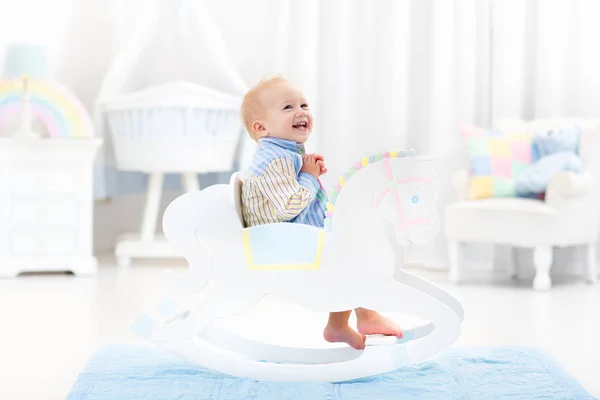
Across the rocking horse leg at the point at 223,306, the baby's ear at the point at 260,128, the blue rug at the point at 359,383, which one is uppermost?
the baby's ear at the point at 260,128

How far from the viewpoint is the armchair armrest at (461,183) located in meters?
3.65

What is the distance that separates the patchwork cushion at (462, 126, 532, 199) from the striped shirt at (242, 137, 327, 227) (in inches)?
67.7

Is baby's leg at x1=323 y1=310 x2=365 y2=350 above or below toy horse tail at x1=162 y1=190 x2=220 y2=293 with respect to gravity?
below

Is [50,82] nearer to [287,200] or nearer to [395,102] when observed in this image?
[395,102]

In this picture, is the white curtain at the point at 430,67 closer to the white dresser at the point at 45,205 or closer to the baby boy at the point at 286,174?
the white dresser at the point at 45,205

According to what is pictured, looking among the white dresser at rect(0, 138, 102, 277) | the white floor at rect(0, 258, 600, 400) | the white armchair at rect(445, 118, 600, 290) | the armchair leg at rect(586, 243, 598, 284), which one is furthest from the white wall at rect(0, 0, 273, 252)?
the armchair leg at rect(586, 243, 598, 284)

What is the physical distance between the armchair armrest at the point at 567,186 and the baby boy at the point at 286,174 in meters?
1.58

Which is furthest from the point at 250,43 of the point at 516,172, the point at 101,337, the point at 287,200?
the point at 287,200

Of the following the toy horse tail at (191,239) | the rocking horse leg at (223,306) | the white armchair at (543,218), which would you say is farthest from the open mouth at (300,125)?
the white armchair at (543,218)

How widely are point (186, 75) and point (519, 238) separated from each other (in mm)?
1717

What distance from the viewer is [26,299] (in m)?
3.11

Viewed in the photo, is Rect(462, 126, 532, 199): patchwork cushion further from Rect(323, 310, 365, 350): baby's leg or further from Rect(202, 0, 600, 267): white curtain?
Rect(323, 310, 365, 350): baby's leg

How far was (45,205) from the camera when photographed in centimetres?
364

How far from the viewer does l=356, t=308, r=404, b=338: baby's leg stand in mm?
2002
